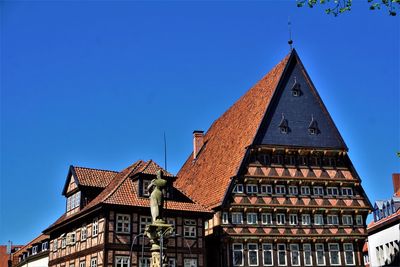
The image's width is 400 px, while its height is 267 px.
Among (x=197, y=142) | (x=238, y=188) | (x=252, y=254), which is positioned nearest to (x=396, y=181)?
(x=238, y=188)

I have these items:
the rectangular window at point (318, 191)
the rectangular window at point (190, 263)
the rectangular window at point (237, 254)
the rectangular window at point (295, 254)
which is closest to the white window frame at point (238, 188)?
the rectangular window at point (237, 254)

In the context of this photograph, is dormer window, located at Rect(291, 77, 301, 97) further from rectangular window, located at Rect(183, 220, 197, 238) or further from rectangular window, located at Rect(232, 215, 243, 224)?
rectangular window, located at Rect(183, 220, 197, 238)

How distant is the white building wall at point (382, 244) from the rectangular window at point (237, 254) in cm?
1082

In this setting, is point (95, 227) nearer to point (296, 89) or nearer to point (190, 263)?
point (190, 263)

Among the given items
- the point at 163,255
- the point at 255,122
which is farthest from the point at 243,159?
the point at 163,255

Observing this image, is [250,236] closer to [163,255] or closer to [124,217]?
[124,217]

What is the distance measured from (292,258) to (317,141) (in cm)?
818

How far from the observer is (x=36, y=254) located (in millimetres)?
48406

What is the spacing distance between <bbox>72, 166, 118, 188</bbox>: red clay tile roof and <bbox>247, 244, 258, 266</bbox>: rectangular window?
10.3 m

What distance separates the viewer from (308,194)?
38.4 m

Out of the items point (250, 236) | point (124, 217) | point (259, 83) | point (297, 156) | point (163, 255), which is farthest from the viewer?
point (259, 83)

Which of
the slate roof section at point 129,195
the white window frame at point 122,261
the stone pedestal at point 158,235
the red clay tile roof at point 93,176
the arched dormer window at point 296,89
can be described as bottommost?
the stone pedestal at point 158,235

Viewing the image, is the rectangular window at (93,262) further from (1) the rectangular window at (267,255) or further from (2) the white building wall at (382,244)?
(2) the white building wall at (382,244)

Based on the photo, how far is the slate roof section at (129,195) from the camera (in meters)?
33.0
